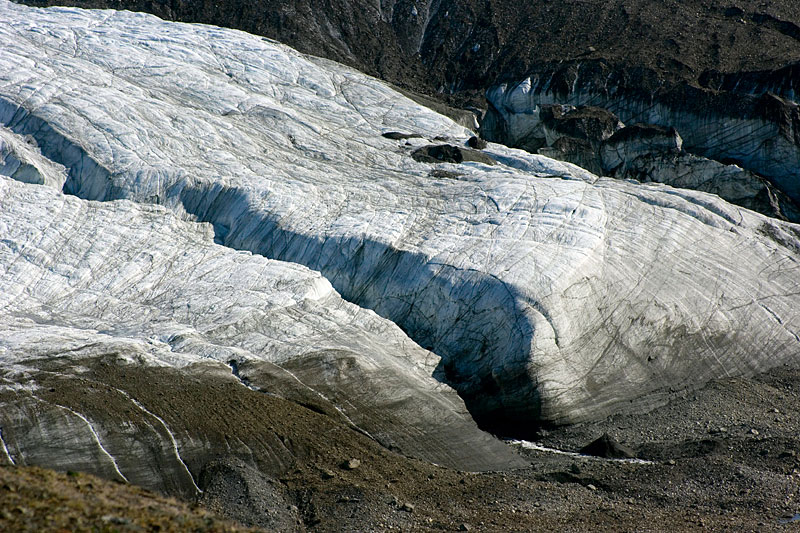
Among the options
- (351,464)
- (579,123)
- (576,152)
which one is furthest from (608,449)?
(579,123)

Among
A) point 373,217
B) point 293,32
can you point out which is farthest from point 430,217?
point 293,32

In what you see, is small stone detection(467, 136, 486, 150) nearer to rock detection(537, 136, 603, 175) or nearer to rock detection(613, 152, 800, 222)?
rock detection(537, 136, 603, 175)

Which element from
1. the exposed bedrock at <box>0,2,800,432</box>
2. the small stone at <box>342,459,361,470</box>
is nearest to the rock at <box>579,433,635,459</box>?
the exposed bedrock at <box>0,2,800,432</box>

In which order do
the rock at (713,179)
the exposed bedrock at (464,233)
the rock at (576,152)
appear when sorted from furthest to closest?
the rock at (576,152)
the rock at (713,179)
the exposed bedrock at (464,233)

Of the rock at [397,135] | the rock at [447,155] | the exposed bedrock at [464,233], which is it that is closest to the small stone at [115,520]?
the exposed bedrock at [464,233]

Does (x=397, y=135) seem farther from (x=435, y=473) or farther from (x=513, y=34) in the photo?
(x=513, y=34)

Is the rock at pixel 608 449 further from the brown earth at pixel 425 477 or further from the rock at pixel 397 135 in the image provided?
Answer: the rock at pixel 397 135
